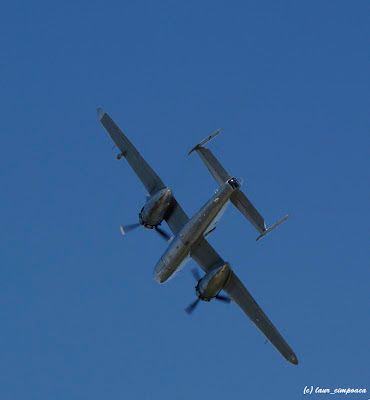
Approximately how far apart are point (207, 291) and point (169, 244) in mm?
4613

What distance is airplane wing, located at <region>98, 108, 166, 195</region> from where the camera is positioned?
167ft

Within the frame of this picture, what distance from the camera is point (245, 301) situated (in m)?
50.6

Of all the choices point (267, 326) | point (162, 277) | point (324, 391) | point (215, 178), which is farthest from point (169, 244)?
point (324, 391)

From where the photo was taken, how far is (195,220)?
45.7 meters

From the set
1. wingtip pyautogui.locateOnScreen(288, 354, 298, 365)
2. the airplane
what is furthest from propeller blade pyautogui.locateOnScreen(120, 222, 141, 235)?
wingtip pyautogui.locateOnScreen(288, 354, 298, 365)

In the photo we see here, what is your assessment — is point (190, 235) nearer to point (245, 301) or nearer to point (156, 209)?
point (156, 209)

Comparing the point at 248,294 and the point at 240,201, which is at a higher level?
the point at 240,201

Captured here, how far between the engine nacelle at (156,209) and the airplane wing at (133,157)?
1611mm

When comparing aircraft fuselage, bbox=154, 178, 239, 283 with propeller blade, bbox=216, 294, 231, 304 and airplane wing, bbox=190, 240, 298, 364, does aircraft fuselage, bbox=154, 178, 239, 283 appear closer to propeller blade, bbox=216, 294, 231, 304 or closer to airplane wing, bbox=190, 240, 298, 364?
airplane wing, bbox=190, 240, 298, 364

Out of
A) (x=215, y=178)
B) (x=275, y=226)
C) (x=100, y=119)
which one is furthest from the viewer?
(x=100, y=119)

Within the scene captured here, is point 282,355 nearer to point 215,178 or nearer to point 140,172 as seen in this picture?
point 215,178

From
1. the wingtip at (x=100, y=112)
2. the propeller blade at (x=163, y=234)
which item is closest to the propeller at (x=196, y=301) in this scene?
the propeller blade at (x=163, y=234)

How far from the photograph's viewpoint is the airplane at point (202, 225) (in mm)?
45844

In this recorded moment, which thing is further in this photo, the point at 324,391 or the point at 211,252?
the point at 211,252
